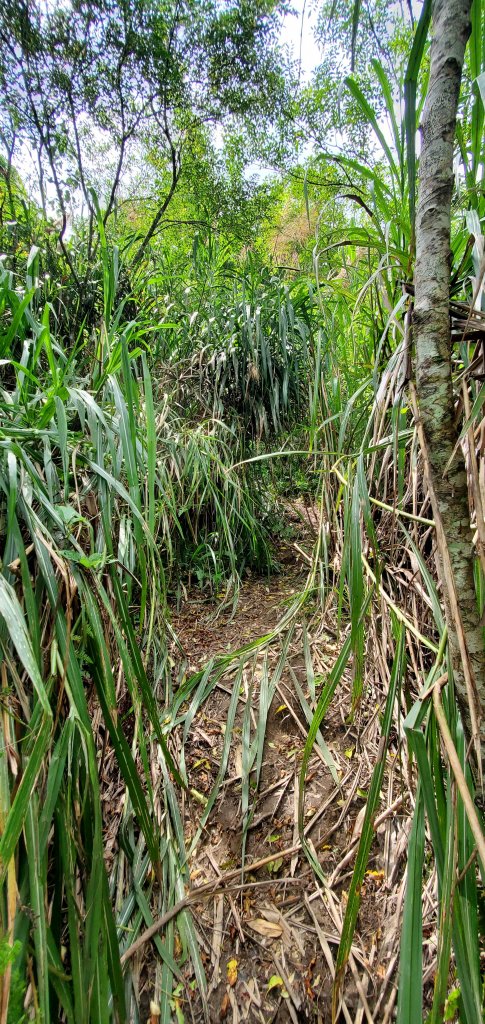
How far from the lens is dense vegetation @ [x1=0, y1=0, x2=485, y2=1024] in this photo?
427 millimetres

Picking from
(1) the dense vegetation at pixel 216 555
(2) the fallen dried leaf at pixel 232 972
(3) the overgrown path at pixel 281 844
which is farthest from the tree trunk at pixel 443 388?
(2) the fallen dried leaf at pixel 232 972

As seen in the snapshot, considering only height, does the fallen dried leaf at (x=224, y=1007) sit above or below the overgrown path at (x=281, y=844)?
below

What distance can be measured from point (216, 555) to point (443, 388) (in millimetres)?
1243

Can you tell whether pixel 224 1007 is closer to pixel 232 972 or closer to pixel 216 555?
pixel 232 972

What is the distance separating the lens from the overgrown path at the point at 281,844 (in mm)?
615

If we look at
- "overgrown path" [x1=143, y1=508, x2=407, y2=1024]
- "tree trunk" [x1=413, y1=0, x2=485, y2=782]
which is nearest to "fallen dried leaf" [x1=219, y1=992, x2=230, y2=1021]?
"overgrown path" [x1=143, y1=508, x2=407, y2=1024]

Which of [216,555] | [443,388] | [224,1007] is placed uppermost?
[443,388]

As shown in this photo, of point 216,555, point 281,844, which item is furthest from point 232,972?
point 216,555

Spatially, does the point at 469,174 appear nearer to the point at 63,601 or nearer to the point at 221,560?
the point at 63,601

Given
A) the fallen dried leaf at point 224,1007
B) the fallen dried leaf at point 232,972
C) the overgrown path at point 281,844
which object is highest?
the overgrown path at point 281,844

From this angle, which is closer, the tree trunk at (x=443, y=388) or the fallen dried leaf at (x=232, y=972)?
the tree trunk at (x=443, y=388)

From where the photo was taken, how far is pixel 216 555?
62.6 inches

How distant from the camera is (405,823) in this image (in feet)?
2.31

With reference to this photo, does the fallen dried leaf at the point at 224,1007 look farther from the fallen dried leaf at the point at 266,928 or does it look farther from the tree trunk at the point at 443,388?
the tree trunk at the point at 443,388
